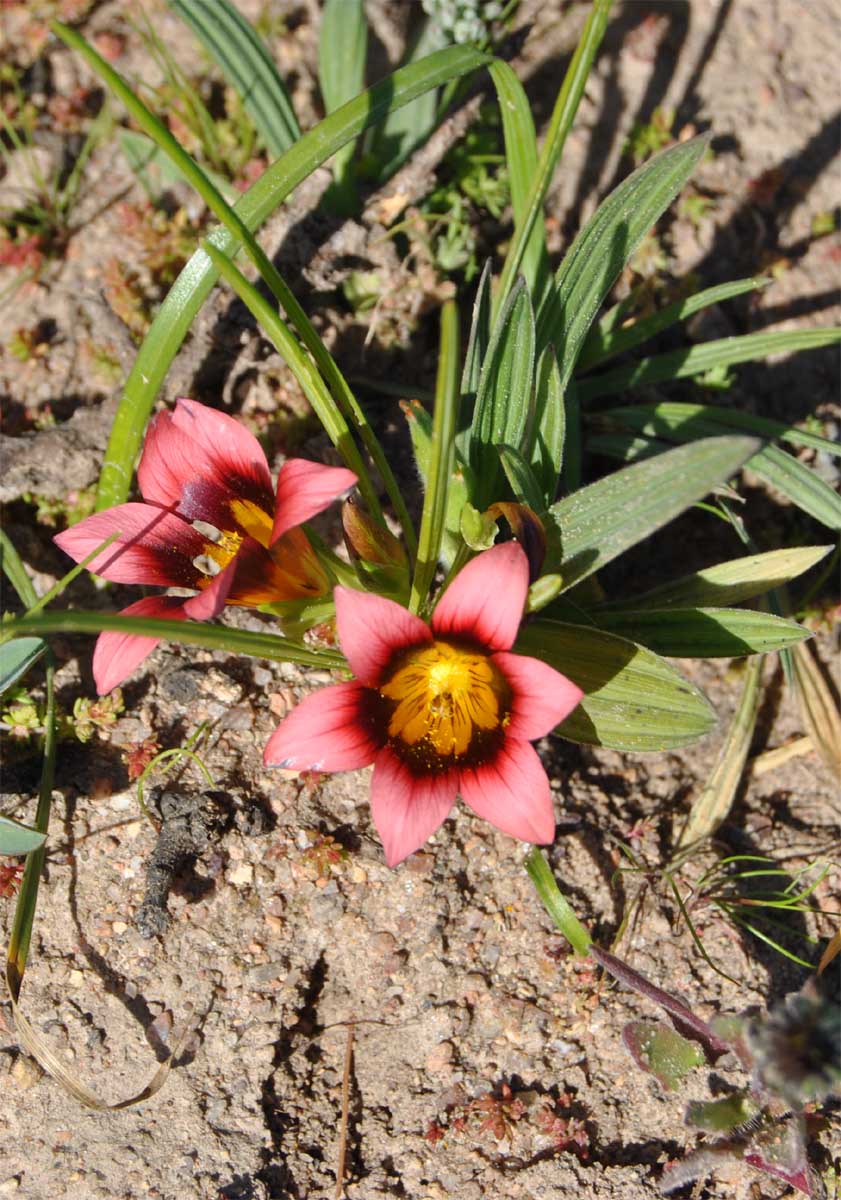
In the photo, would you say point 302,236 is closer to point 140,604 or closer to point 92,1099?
point 140,604

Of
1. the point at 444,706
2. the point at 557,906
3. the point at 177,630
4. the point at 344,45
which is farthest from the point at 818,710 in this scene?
the point at 344,45

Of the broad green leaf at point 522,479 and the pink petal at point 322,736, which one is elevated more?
the broad green leaf at point 522,479

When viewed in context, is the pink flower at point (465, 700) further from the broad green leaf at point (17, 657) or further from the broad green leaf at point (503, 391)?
the broad green leaf at point (17, 657)

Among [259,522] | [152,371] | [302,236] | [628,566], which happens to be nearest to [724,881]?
[628,566]

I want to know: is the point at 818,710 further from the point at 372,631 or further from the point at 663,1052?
the point at 372,631

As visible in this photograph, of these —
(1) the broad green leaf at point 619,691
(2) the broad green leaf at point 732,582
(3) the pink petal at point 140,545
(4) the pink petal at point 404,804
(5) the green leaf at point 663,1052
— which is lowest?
(5) the green leaf at point 663,1052

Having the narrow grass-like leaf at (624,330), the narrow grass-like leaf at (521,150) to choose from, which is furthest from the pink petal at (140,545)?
the narrow grass-like leaf at (624,330)

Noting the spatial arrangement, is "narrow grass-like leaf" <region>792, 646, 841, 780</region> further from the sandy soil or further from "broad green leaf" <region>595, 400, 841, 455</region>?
"broad green leaf" <region>595, 400, 841, 455</region>
